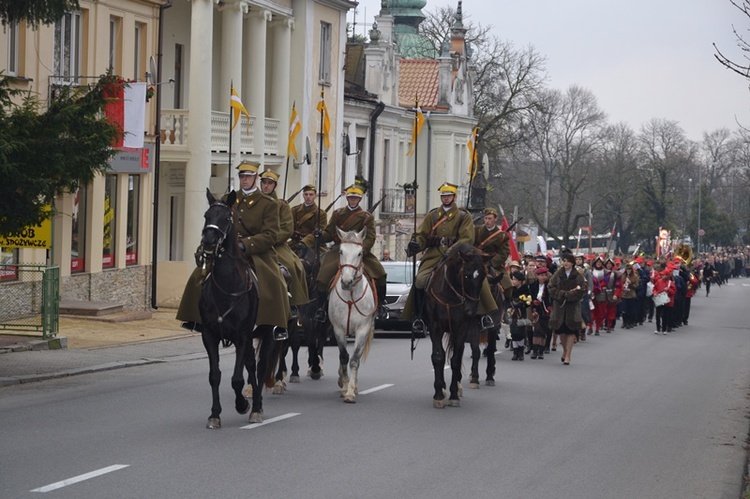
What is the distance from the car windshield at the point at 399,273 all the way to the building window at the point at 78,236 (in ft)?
22.6

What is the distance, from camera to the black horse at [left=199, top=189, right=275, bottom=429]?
42.5 ft

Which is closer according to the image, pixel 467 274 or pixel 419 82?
pixel 467 274

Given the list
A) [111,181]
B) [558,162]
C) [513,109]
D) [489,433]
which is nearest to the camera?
[489,433]

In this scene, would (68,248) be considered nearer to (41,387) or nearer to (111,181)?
(111,181)

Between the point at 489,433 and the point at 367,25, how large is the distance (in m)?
68.2

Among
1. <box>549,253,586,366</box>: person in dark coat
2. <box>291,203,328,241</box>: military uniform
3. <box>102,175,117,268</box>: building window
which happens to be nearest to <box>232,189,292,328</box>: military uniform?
<box>291,203,328,241</box>: military uniform

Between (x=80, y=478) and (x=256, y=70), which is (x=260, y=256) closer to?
(x=80, y=478)

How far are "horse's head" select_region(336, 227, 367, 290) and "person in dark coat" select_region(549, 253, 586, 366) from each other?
8262mm

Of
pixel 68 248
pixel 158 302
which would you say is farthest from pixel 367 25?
pixel 68 248

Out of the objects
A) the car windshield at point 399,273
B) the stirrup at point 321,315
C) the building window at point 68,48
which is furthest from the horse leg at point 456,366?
the car windshield at point 399,273

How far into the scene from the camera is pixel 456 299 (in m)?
16.1

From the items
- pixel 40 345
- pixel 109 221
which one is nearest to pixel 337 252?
pixel 40 345

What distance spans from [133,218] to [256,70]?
8.61 m

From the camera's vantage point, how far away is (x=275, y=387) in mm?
16500
